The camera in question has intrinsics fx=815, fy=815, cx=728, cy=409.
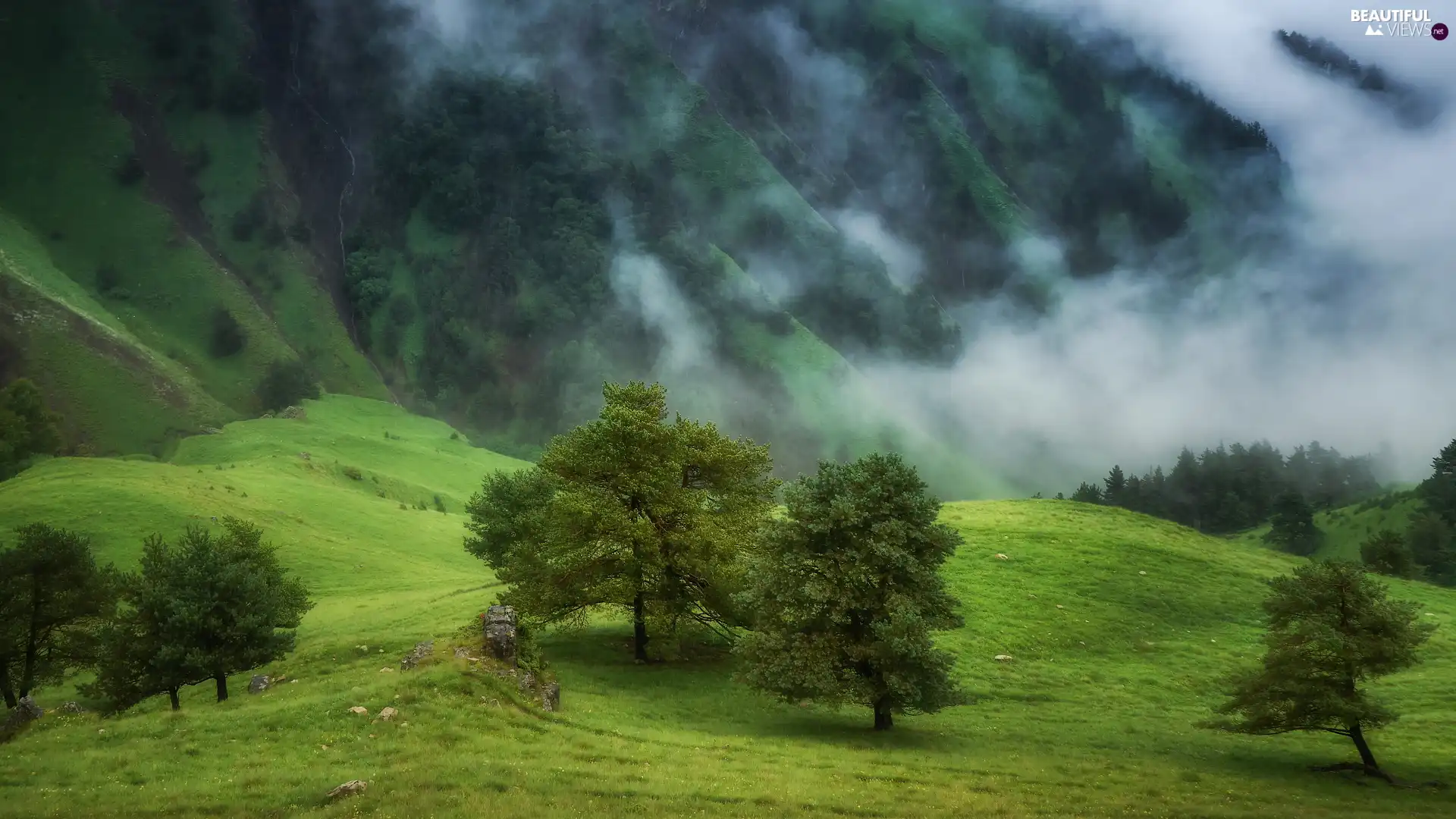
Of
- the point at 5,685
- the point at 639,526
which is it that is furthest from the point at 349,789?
the point at 5,685

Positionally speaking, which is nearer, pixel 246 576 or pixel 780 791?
pixel 780 791

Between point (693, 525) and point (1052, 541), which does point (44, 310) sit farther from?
point (1052, 541)

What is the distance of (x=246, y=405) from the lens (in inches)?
7397

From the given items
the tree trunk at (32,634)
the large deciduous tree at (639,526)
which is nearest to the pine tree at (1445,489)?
the large deciduous tree at (639,526)

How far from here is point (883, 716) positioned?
120ft

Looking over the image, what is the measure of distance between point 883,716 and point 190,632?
31621mm

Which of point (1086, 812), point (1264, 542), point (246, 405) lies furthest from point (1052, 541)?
point (246, 405)

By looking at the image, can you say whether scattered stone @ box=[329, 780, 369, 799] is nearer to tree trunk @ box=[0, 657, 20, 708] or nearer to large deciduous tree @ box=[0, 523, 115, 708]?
large deciduous tree @ box=[0, 523, 115, 708]

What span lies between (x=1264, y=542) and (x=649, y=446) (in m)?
167

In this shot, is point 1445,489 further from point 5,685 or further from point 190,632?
point 5,685

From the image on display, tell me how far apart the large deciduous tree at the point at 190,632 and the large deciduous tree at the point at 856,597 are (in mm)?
23276

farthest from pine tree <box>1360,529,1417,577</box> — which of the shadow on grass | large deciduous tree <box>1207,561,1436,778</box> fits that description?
the shadow on grass

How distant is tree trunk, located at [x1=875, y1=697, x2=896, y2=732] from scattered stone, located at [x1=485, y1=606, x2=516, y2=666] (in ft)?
52.2

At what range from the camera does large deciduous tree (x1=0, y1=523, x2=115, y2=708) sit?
4469 centimetres
